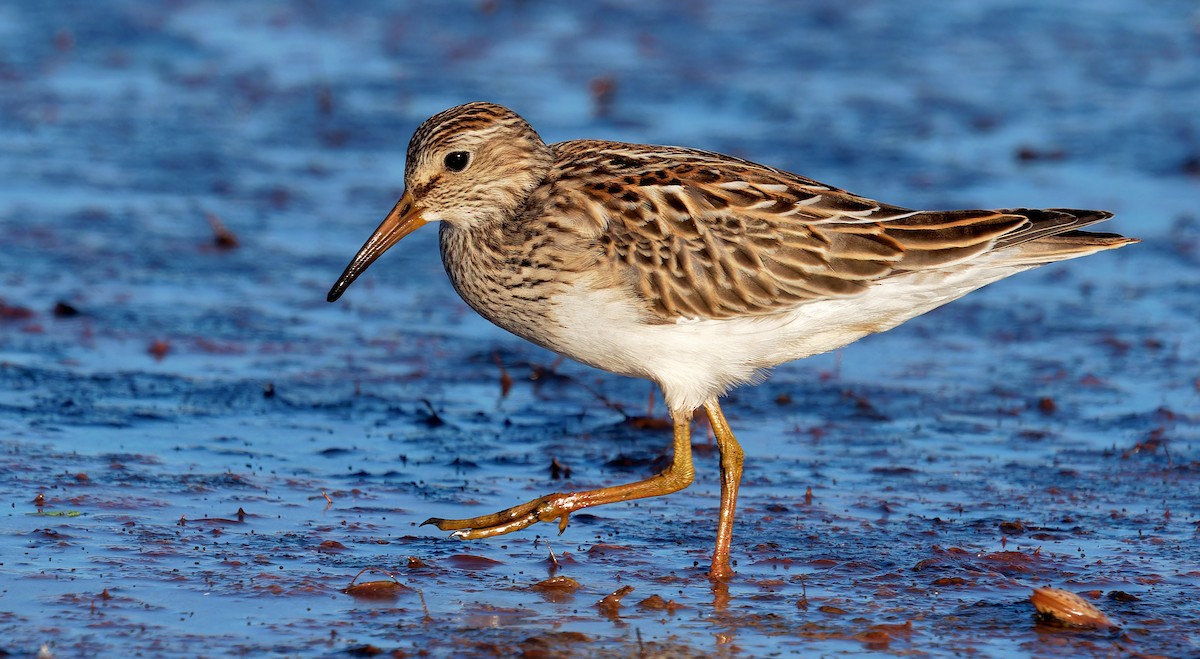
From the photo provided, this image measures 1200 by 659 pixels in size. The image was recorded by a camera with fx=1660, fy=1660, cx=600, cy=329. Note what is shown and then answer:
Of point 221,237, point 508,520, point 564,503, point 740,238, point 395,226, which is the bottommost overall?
point 508,520

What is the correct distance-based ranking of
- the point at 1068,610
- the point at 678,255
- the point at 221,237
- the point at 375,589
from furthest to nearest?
the point at 221,237, the point at 678,255, the point at 375,589, the point at 1068,610

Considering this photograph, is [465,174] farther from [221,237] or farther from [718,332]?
[221,237]

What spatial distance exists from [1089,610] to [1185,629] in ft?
A: 1.40

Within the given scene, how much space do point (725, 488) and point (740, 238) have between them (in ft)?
4.01

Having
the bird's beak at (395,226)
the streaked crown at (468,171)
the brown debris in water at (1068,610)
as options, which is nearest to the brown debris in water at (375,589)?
the bird's beak at (395,226)

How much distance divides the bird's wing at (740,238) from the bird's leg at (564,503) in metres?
0.72

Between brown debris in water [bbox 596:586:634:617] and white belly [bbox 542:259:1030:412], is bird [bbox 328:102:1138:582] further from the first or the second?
brown debris in water [bbox 596:586:634:617]

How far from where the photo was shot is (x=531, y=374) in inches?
424

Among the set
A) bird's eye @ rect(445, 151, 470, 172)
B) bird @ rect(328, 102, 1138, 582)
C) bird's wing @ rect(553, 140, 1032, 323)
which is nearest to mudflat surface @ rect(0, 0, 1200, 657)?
bird @ rect(328, 102, 1138, 582)

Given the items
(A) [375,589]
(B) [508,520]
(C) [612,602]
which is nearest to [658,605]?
(C) [612,602]

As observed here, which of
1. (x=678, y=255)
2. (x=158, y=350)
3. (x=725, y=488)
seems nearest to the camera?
(x=678, y=255)

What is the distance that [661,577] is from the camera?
7676 millimetres

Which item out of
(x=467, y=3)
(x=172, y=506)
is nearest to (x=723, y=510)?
(x=172, y=506)

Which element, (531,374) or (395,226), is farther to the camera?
(531,374)
